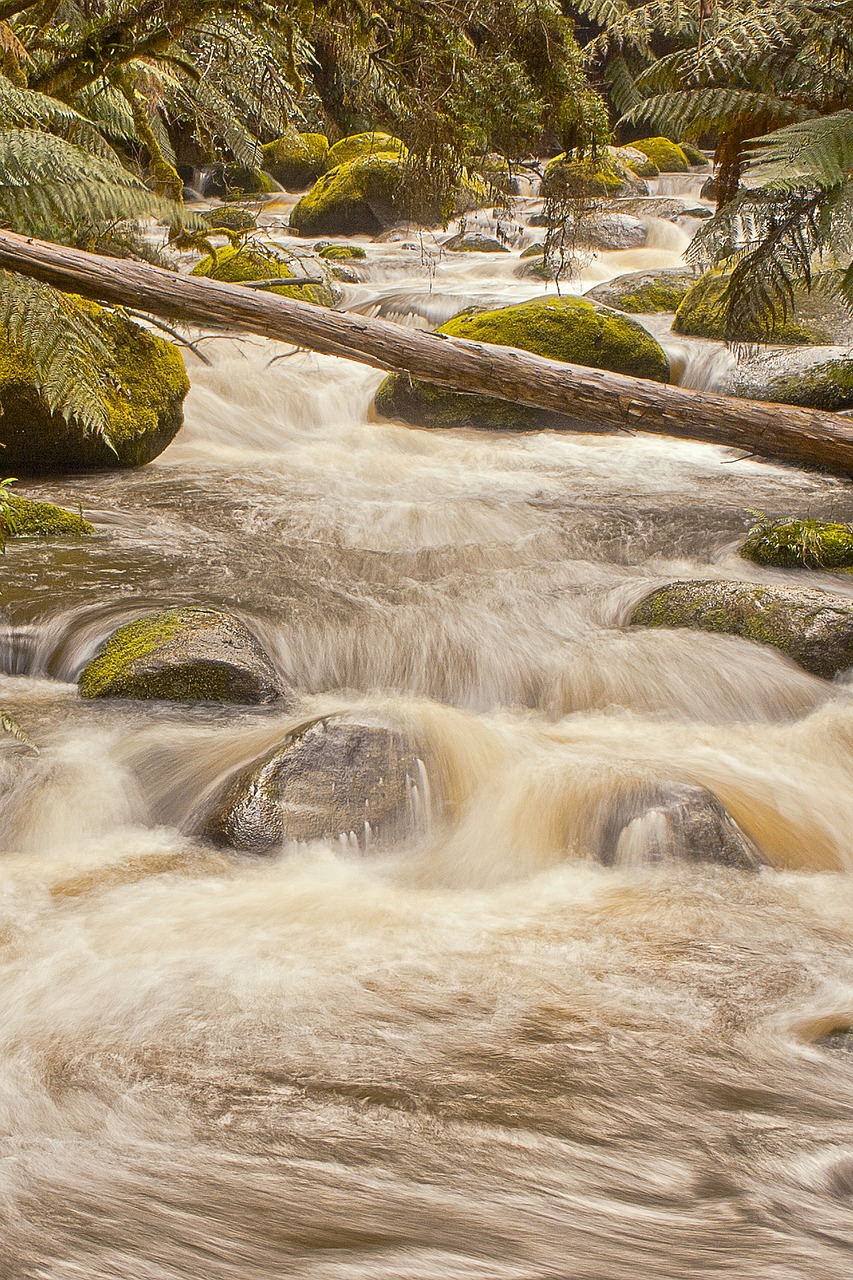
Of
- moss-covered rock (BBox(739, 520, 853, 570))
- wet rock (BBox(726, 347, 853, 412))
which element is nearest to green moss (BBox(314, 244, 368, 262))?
wet rock (BBox(726, 347, 853, 412))

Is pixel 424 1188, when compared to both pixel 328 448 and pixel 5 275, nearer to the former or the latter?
pixel 5 275

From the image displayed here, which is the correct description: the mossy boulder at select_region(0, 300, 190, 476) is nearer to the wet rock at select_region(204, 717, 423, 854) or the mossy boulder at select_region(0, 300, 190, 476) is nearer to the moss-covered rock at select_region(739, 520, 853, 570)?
the wet rock at select_region(204, 717, 423, 854)

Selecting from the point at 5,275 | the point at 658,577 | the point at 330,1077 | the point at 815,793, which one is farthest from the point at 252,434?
the point at 330,1077

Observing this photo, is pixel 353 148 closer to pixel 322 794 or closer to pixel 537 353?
pixel 537 353

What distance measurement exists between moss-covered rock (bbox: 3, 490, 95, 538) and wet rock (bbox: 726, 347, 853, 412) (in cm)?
546

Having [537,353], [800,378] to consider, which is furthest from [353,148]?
[800,378]

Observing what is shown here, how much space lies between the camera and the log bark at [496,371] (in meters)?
4.76

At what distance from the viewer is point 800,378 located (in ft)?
27.1

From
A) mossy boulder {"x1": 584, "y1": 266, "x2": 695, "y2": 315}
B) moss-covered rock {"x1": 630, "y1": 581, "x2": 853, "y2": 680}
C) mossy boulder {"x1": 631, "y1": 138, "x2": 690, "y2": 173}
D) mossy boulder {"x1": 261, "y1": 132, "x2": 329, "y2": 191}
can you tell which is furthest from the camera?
mossy boulder {"x1": 631, "y1": 138, "x2": 690, "y2": 173}

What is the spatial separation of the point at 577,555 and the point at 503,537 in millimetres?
527

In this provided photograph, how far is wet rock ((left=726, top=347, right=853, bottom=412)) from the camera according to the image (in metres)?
8.01

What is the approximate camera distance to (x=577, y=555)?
19.7 feet

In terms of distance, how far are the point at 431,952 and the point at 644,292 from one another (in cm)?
986

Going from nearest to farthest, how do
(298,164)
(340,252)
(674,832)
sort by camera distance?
(674,832) < (340,252) < (298,164)
